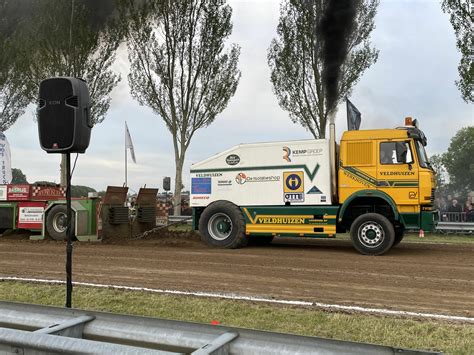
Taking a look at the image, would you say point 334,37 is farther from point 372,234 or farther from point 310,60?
point 372,234

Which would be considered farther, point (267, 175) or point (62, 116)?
point (267, 175)

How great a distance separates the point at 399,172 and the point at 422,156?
73 cm

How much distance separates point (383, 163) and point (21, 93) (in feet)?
71.1

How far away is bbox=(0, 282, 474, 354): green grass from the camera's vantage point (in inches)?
166

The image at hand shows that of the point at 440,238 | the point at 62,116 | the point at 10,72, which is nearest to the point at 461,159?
the point at 440,238

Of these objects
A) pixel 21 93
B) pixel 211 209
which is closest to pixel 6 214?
pixel 211 209

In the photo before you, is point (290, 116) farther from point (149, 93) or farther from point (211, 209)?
point (211, 209)

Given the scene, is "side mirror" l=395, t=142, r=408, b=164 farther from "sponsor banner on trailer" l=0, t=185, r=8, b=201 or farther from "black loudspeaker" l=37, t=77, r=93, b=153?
"sponsor banner on trailer" l=0, t=185, r=8, b=201

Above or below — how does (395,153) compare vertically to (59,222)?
above

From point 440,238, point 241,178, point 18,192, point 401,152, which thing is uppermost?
point 401,152

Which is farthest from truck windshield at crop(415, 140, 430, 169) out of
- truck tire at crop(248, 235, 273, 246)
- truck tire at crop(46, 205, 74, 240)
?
truck tire at crop(46, 205, 74, 240)

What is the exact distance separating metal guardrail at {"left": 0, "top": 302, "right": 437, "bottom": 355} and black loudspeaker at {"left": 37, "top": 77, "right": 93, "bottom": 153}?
215 cm

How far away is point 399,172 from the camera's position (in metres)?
10.4

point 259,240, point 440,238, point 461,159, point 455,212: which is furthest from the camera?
point 461,159
